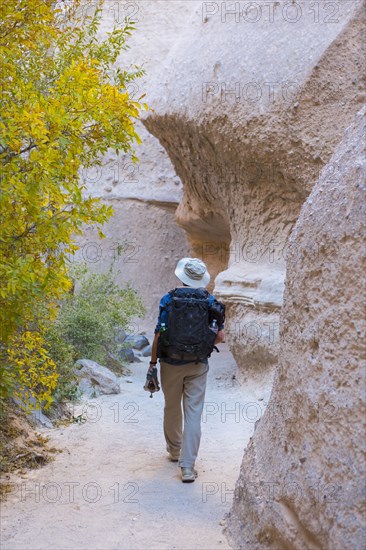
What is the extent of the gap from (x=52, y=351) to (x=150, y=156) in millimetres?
6902

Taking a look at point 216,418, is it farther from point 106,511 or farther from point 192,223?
point 192,223

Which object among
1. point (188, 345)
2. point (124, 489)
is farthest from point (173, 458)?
point (188, 345)

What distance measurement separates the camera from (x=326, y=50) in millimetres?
7172

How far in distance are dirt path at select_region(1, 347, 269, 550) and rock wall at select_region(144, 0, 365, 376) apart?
147 cm

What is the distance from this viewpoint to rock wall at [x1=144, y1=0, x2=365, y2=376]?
7.24 metres

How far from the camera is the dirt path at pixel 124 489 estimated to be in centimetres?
406

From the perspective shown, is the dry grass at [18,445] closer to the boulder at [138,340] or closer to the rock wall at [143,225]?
the boulder at [138,340]

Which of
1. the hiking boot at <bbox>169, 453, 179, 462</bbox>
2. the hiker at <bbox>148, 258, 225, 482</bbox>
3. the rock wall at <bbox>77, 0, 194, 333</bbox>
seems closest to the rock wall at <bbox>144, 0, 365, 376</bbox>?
the hiker at <bbox>148, 258, 225, 482</bbox>

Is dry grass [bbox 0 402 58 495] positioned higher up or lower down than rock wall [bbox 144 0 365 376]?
lower down

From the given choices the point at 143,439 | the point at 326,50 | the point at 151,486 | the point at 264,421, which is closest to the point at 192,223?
the point at 326,50

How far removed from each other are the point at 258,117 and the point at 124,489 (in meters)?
4.05

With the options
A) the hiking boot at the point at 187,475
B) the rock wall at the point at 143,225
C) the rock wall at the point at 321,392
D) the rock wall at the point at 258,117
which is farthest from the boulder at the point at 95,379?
the rock wall at the point at 143,225

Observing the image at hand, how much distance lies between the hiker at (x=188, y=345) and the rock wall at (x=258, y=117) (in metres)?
1.97

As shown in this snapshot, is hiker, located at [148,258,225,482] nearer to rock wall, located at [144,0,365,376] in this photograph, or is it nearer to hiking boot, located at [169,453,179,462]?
hiking boot, located at [169,453,179,462]
